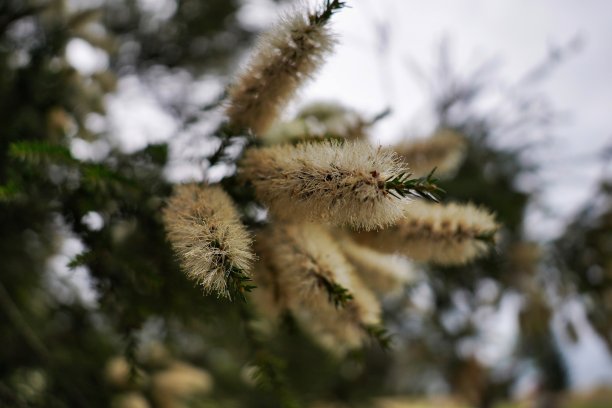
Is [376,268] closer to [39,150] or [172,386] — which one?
[39,150]

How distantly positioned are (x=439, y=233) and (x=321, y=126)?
604mm

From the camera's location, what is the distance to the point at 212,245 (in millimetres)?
786

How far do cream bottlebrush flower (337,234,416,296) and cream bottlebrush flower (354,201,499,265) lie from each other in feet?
0.55

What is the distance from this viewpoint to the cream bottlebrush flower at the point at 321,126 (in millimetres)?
1365

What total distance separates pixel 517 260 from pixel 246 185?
90.8 inches

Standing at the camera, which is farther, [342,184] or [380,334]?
[380,334]

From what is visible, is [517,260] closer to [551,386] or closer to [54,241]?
[54,241]

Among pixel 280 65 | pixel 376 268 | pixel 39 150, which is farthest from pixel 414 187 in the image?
pixel 39 150

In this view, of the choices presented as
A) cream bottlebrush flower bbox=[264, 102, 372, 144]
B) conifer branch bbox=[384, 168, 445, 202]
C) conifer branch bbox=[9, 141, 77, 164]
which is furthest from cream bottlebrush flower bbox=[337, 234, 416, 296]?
conifer branch bbox=[9, 141, 77, 164]

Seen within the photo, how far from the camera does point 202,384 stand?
248 centimetres

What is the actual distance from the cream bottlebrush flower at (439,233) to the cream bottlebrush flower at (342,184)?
317mm

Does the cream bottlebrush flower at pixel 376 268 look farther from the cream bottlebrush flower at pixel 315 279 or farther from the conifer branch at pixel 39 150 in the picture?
the conifer branch at pixel 39 150

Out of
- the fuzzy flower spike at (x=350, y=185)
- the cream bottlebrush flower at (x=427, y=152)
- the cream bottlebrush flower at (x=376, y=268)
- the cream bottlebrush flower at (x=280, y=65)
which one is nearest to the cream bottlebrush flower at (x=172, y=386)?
the cream bottlebrush flower at (x=376, y=268)

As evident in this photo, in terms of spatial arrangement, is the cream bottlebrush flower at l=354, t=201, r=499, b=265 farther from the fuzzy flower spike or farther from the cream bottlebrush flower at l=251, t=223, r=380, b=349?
the fuzzy flower spike
